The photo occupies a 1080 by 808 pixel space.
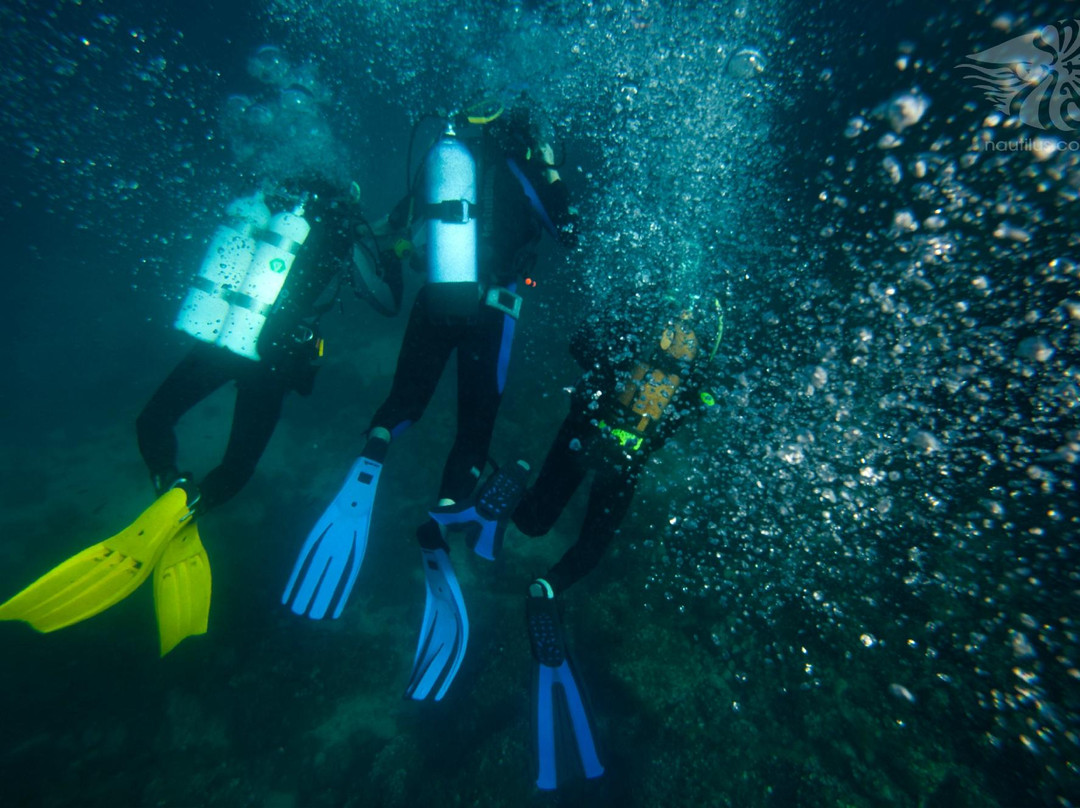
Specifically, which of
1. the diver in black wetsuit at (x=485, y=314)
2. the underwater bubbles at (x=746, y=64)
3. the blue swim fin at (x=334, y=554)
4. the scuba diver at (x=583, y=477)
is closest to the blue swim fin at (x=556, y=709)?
the scuba diver at (x=583, y=477)

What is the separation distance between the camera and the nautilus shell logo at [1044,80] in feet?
11.3

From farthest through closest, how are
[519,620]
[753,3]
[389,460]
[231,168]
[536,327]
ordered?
[231,168] → [536,327] → [753,3] → [389,460] → [519,620]

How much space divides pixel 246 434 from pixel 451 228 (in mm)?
2078

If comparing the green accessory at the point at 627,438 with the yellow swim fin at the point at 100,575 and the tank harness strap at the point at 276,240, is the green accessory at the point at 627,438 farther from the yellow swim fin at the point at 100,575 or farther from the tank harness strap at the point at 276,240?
the yellow swim fin at the point at 100,575

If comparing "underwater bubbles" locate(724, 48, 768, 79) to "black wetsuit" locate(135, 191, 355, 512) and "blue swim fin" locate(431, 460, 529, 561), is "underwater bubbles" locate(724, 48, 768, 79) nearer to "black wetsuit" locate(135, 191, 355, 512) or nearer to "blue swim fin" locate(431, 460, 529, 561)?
"black wetsuit" locate(135, 191, 355, 512)

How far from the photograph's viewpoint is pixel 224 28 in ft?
37.2

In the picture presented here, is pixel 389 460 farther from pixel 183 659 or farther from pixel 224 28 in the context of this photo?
pixel 224 28

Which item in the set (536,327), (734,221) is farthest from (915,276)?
(536,327)

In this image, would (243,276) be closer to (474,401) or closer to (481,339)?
(481,339)

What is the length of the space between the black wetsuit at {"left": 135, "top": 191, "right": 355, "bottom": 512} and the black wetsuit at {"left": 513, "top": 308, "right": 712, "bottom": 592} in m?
1.99

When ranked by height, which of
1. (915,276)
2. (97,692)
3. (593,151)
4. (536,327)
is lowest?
(97,692)

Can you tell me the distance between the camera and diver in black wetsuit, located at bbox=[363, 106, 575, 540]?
3236mm

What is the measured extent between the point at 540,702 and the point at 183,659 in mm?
3300

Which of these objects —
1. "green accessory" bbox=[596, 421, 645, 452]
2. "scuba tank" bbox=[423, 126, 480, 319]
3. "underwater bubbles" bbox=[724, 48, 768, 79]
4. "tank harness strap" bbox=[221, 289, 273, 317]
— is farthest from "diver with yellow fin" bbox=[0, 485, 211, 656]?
"underwater bubbles" bbox=[724, 48, 768, 79]
